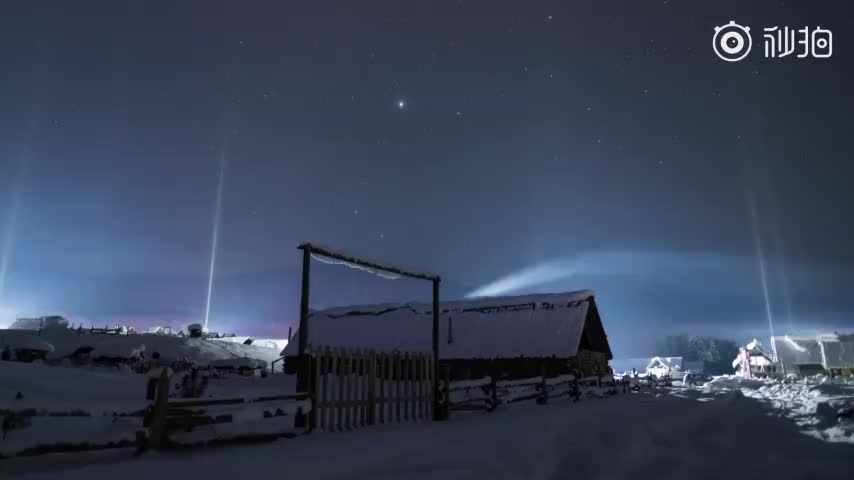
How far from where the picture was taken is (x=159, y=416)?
677cm

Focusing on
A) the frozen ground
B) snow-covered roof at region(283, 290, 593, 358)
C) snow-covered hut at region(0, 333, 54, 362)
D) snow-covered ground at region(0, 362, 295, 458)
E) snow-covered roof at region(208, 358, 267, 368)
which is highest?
snow-covered roof at region(283, 290, 593, 358)

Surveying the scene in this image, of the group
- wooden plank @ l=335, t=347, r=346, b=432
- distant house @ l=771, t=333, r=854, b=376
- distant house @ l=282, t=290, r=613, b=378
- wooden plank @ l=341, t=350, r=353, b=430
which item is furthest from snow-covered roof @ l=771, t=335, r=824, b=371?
wooden plank @ l=335, t=347, r=346, b=432

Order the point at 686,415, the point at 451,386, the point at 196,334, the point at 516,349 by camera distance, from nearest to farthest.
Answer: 1. the point at 686,415
2. the point at 451,386
3. the point at 516,349
4. the point at 196,334

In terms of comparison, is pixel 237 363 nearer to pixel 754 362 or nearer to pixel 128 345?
pixel 128 345

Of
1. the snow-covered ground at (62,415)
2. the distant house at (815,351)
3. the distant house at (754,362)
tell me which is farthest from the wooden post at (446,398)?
the distant house at (815,351)

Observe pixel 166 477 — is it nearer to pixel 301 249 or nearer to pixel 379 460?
pixel 379 460

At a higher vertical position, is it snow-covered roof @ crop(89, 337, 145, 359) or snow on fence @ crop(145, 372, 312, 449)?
snow-covered roof @ crop(89, 337, 145, 359)

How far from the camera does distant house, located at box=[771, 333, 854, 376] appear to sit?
79188 mm

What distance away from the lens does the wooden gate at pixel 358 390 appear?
9609mm

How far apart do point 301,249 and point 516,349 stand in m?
22.5

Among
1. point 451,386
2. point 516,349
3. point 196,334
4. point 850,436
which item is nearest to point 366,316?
point 516,349

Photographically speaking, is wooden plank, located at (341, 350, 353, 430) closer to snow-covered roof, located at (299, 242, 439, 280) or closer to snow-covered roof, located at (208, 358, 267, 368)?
snow-covered roof, located at (299, 242, 439, 280)

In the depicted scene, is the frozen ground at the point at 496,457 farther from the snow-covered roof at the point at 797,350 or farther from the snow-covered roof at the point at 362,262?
the snow-covered roof at the point at 797,350

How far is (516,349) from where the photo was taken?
→ 3045 cm
